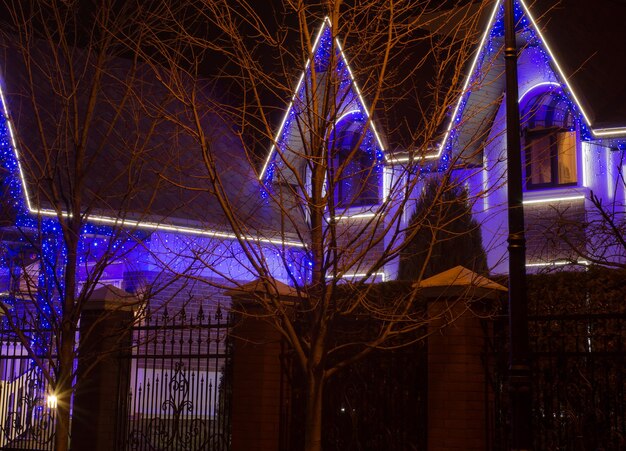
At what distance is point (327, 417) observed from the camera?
988 cm

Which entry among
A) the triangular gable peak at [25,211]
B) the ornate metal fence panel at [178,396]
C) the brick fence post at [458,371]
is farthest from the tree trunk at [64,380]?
the triangular gable peak at [25,211]

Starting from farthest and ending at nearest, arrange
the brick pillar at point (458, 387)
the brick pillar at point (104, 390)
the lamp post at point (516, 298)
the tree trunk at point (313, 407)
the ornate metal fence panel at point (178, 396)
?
the brick pillar at point (104, 390)
the ornate metal fence panel at point (178, 396)
the brick pillar at point (458, 387)
the tree trunk at point (313, 407)
the lamp post at point (516, 298)

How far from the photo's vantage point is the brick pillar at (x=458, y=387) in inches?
333

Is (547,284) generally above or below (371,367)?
above

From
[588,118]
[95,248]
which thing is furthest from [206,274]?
[588,118]

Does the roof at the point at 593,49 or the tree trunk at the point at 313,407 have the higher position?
the roof at the point at 593,49

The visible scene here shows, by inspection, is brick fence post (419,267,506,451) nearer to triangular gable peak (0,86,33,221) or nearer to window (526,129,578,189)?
window (526,129,578,189)

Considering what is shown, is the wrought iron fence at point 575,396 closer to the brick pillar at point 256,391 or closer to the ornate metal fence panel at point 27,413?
the brick pillar at point 256,391

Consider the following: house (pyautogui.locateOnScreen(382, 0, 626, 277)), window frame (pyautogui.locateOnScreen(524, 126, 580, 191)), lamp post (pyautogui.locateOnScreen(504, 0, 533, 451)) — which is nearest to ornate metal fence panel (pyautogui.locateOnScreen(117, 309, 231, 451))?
lamp post (pyautogui.locateOnScreen(504, 0, 533, 451))

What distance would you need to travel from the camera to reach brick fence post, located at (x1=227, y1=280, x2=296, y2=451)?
32.1ft

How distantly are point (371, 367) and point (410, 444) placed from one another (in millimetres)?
1044

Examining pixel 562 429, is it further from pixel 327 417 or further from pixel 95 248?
pixel 95 248

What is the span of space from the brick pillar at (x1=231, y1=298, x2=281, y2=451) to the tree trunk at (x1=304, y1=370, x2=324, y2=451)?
233cm

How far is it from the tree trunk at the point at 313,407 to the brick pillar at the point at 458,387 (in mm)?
1614
